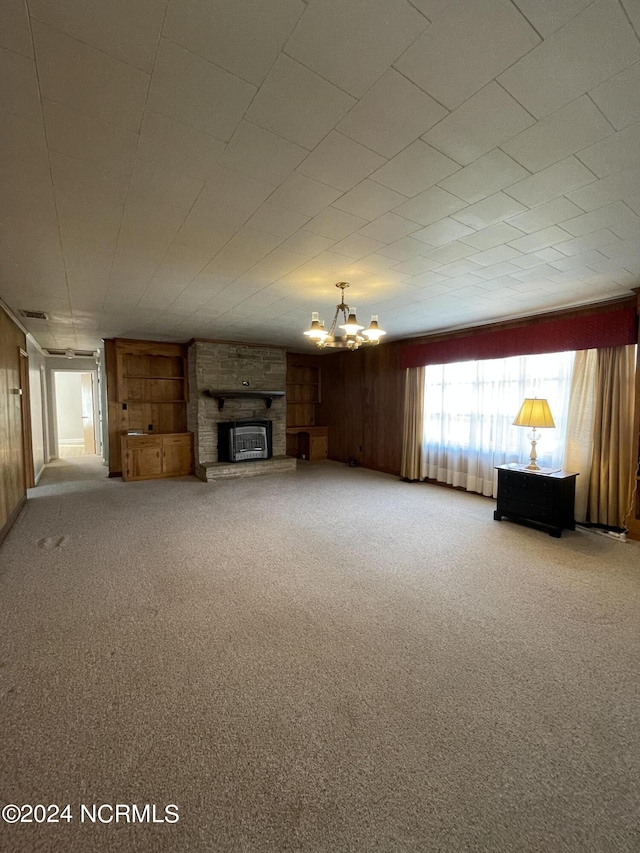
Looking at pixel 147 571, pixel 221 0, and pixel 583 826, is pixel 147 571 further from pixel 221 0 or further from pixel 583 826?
pixel 221 0

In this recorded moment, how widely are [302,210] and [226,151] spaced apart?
60 centimetres

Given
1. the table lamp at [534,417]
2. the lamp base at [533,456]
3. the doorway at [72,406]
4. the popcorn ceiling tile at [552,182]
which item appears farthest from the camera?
the doorway at [72,406]

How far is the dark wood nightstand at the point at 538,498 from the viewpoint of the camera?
3883mm

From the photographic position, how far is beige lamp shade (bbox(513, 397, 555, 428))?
13.5 feet

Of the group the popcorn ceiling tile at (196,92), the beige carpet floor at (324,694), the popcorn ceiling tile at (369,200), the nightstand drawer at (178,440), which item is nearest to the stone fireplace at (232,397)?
→ the nightstand drawer at (178,440)

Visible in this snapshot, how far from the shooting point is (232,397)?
6938 millimetres

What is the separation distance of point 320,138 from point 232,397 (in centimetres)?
565

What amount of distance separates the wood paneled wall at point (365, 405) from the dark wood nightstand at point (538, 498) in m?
2.67

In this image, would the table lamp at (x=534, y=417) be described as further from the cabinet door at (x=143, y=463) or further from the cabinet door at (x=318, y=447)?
the cabinet door at (x=143, y=463)

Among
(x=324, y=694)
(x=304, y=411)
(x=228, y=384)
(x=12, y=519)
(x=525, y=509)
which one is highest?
(x=228, y=384)

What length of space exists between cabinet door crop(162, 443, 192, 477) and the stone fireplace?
0.77ft

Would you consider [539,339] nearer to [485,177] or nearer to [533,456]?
[533,456]

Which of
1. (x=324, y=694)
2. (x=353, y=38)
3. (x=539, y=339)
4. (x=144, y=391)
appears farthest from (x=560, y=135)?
(x=144, y=391)

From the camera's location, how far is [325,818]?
1.23 m
